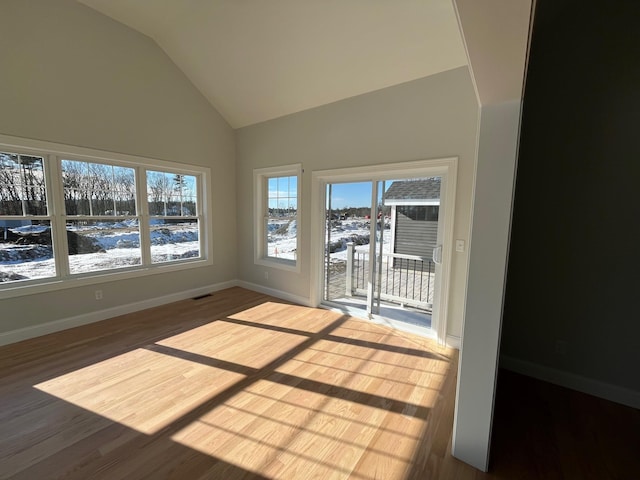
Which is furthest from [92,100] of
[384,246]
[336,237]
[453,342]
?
[453,342]

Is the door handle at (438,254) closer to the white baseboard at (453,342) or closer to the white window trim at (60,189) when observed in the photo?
the white baseboard at (453,342)

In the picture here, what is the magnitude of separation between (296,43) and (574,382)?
14.3 ft

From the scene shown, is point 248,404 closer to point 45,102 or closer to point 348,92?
point 348,92

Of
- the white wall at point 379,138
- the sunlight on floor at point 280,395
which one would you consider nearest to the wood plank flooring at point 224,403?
the sunlight on floor at point 280,395

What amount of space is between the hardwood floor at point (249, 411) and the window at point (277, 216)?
171 centimetres

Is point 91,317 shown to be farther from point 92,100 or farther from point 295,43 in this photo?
point 295,43

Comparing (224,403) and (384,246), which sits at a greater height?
(384,246)

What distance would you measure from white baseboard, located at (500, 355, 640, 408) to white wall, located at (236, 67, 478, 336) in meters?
0.57

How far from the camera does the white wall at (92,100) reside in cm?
276

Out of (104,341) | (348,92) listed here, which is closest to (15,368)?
(104,341)

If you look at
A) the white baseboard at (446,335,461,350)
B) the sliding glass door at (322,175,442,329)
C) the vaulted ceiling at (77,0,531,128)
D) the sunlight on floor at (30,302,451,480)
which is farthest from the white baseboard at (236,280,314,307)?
the vaulted ceiling at (77,0,531,128)

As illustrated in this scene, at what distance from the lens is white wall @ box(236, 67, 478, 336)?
277 centimetres

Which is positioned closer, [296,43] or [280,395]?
[280,395]

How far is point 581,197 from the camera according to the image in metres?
2.19
